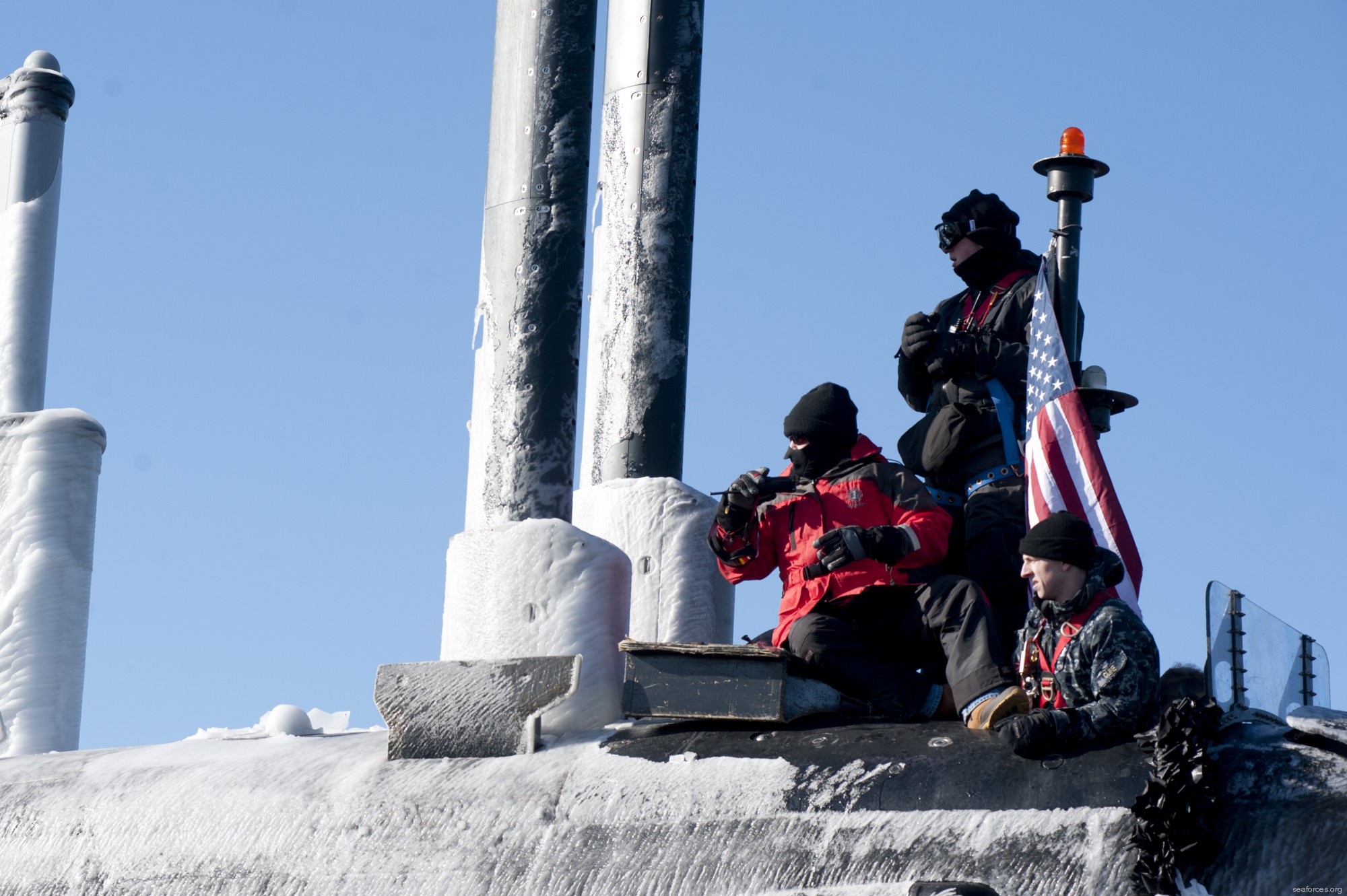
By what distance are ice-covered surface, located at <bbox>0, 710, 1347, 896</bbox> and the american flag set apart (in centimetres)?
173

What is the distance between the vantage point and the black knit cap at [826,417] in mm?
7305

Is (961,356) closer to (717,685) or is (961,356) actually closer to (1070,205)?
(1070,205)

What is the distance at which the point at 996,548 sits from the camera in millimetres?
7559

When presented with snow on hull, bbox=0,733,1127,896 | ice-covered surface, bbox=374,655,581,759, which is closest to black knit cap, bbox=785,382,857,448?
ice-covered surface, bbox=374,655,581,759

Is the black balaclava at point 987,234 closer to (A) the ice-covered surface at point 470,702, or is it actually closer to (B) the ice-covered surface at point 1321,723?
(A) the ice-covered surface at point 470,702

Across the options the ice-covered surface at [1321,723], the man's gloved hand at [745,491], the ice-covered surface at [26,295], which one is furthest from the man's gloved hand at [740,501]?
the ice-covered surface at [26,295]

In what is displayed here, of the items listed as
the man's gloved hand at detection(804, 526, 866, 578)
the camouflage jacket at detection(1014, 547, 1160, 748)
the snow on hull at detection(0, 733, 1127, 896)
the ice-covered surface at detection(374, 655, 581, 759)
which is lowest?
the snow on hull at detection(0, 733, 1127, 896)

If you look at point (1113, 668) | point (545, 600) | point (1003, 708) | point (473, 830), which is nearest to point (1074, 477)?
point (1003, 708)

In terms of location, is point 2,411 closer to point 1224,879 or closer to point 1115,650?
point 1115,650

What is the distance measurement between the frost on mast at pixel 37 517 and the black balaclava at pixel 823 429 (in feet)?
12.6

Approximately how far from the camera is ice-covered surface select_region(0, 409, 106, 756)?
29.9ft

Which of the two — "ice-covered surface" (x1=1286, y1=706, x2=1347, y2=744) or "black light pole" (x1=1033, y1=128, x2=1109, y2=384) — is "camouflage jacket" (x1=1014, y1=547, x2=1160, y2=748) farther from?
"black light pole" (x1=1033, y1=128, x2=1109, y2=384)

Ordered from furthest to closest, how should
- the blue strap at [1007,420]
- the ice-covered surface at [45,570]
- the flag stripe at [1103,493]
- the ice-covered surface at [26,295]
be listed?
1. the ice-covered surface at [26,295]
2. the ice-covered surface at [45,570]
3. the blue strap at [1007,420]
4. the flag stripe at [1103,493]

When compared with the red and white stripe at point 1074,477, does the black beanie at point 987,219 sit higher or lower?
higher
